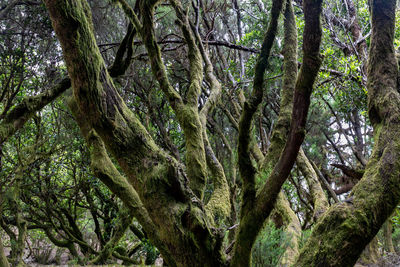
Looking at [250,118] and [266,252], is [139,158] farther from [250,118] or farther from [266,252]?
[266,252]

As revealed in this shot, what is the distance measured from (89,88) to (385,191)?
1890mm

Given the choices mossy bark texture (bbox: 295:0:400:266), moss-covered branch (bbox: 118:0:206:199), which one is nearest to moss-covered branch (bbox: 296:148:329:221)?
moss-covered branch (bbox: 118:0:206:199)

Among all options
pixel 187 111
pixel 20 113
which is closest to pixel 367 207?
pixel 187 111

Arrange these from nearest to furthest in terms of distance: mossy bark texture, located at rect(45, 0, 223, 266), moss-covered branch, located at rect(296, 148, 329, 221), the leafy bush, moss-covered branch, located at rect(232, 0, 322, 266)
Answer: moss-covered branch, located at rect(232, 0, 322, 266) → mossy bark texture, located at rect(45, 0, 223, 266) → the leafy bush → moss-covered branch, located at rect(296, 148, 329, 221)

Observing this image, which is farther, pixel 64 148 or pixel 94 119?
pixel 64 148

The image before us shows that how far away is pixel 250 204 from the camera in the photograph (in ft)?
5.83

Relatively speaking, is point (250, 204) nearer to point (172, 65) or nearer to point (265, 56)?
point (265, 56)

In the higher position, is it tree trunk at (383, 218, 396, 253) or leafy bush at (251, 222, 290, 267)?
tree trunk at (383, 218, 396, 253)

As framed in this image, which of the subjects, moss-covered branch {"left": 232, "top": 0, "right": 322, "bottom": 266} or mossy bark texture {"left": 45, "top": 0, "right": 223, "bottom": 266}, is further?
mossy bark texture {"left": 45, "top": 0, "right": 223, "bottom": 266}

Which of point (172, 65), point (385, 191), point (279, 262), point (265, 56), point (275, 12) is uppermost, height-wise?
point (172, 65)

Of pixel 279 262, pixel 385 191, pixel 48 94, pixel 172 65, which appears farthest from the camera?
pixel 172 65

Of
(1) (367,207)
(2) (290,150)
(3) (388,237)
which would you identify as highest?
(3) (388,237)

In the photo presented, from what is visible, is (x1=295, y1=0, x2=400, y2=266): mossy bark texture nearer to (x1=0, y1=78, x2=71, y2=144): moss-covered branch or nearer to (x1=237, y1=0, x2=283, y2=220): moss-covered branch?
(x1=237, y1=0, x2=283, y2=220): moss-covered branch

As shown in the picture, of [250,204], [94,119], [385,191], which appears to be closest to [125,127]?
[94,119]
